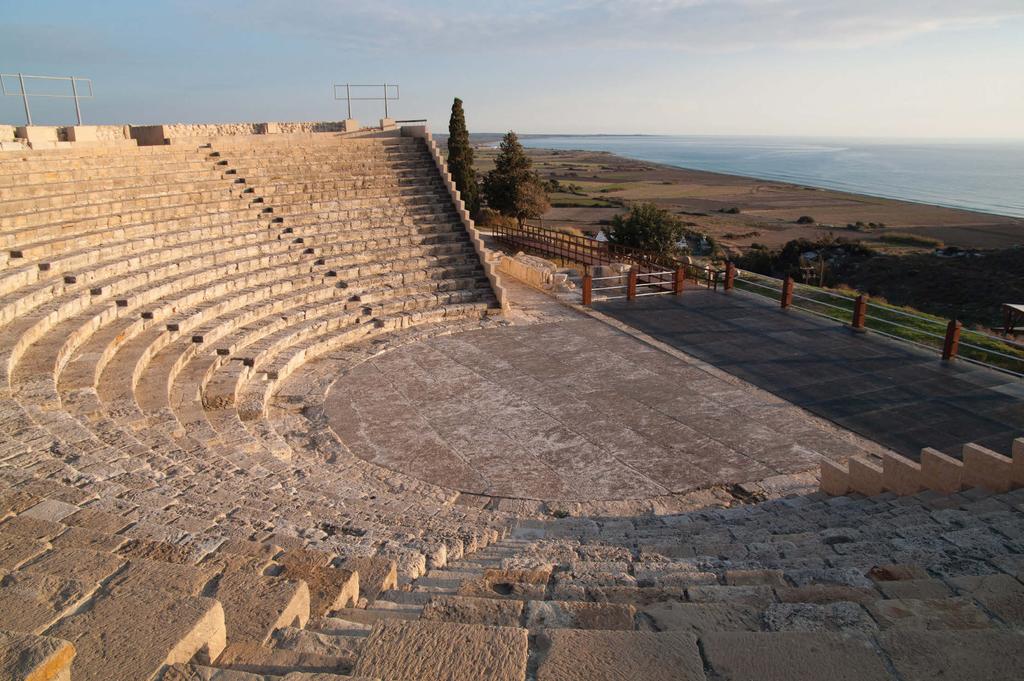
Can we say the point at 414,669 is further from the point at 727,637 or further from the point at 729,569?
the point at 729,569

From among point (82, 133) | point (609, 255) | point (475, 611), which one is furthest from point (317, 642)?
point (609, 255)

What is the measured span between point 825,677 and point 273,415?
8.85 meters

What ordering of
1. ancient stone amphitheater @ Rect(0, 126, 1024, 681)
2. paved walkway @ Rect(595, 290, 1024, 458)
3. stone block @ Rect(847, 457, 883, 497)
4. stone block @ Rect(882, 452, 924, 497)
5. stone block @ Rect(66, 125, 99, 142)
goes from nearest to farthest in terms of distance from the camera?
ancient stone amphitheater @ Rect(0, 126, 1024, 681) → stone block @ Rect(882, 452, 924, 497) → stone block @ Rect(847, 457, 883, 497) → paved walkway @ Rect(595, 290, 1024, 458) → stone block @ Rect(66, 125, 99, 142)

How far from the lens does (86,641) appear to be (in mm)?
2725

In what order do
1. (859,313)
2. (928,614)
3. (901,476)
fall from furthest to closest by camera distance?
1. (859,313)
2. (901,476)
3. (928,614)

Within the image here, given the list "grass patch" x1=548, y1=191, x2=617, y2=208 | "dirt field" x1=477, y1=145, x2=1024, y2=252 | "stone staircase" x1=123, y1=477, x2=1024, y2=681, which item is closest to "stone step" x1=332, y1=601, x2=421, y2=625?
"stone staircase" x1=123, y1=477, x2=1024, y2=681

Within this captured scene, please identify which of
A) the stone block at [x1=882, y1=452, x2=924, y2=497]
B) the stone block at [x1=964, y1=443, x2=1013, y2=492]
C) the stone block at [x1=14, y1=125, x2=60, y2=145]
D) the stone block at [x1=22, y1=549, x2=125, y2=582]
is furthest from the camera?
the stone block at [x1=14, y1=125, x2=60, y2=145]

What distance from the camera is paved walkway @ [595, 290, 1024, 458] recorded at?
9180 millimetres

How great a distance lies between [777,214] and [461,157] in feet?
176

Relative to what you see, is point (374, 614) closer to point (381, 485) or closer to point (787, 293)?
point (381, 485)

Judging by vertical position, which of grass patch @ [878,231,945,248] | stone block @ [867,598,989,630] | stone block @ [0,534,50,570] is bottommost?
grass patch @ [878,231,945,248]

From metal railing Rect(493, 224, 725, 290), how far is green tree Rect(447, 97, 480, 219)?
445 cm

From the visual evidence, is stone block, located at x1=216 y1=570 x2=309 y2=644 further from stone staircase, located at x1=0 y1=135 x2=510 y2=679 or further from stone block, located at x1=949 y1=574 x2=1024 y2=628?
stone block, located at x1=949 y1=574 x2=1024 y2=628

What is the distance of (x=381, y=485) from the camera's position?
8.06m
